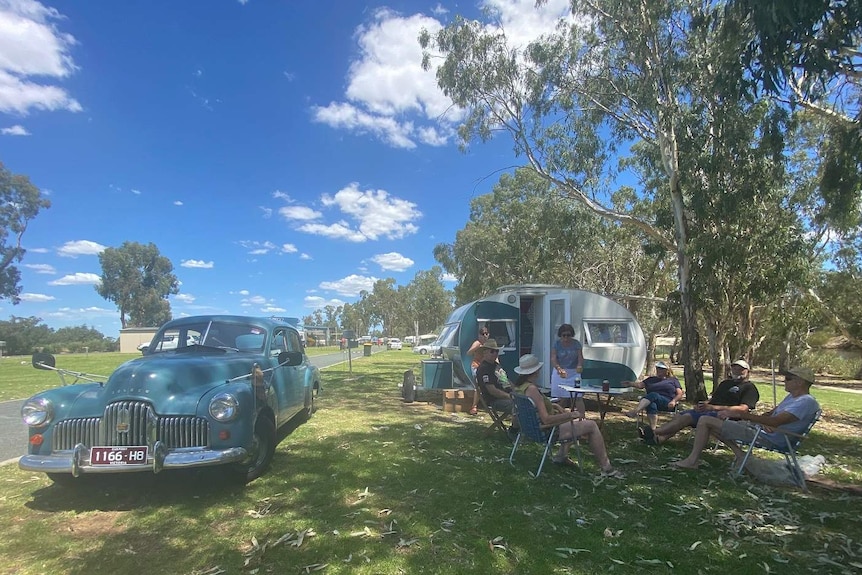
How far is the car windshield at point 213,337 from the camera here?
6512 mm

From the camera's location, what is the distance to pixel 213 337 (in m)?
6.58

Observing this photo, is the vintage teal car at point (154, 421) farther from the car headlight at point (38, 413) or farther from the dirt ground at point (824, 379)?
the dirt ground at point (824, 379)

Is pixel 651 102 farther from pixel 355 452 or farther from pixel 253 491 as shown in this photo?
pixel 253 491

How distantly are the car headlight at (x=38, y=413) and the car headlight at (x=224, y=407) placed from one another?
1532 millimetres

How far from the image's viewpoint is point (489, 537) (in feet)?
13.4

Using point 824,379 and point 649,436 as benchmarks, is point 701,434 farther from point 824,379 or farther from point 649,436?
point 824,379

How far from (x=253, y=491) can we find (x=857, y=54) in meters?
11.4

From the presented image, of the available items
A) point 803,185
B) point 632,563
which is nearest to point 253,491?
point 632,563

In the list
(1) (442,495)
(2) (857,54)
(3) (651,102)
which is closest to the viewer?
(1) (442,495)

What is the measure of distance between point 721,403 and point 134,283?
9336 centimetres

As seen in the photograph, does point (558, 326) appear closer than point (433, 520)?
No

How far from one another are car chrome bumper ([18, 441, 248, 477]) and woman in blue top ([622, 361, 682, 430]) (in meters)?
5.92

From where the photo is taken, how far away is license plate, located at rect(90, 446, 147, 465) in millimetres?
4480

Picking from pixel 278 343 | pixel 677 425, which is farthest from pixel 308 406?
pixel 677 425
